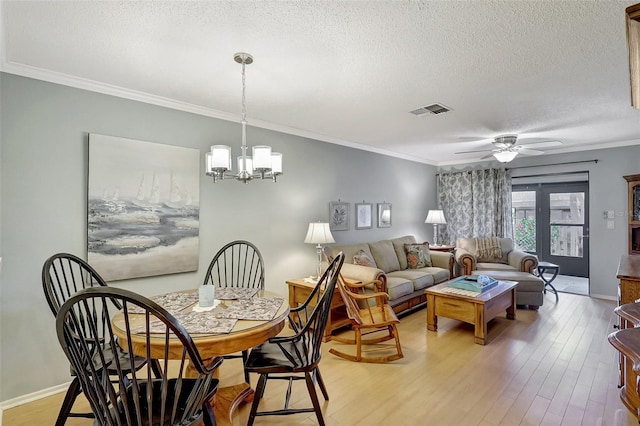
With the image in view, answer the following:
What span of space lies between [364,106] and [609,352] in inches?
130

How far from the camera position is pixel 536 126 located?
155 inches

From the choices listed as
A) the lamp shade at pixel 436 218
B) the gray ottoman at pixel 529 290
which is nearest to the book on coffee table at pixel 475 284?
the gray ottoman at pixel 529 290

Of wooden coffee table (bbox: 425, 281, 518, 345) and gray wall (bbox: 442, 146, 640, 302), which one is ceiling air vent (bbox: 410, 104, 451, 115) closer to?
wooden coffee table (bbox: 425, 281, 518, 345)

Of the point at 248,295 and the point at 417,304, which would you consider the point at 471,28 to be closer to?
the point at 248,295

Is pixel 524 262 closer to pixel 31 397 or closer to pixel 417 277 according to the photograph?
pixel 417 277

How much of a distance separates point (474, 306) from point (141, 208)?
3.39 metres

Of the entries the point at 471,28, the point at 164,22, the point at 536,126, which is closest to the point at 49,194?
the point at 164,22

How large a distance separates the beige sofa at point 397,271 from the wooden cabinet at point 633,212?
7.76ft

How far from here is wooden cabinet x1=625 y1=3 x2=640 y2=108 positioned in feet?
2.94

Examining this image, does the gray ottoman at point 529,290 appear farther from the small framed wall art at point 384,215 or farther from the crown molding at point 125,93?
the crown molding at point 125,93

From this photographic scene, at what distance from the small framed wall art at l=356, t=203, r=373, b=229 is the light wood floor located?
70.5 inches

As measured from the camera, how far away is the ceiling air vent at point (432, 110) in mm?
3234

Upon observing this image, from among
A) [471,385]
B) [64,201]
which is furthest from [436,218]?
[64,201]

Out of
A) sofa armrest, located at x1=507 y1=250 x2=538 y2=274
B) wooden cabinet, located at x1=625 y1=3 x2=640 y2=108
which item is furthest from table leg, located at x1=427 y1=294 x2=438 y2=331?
wooden cabinet, located at x1=625 y1=3 x2=640 y2=108
